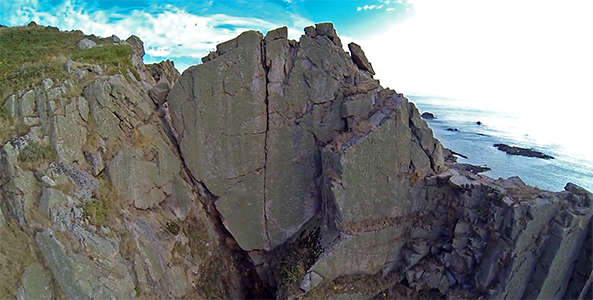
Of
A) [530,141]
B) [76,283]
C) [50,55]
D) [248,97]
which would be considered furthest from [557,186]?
[50,55]

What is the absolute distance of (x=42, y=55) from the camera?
751 inches

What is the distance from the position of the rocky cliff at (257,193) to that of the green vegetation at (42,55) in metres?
0.20

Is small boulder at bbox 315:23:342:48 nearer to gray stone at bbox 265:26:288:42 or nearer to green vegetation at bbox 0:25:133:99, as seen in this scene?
gray stone at bbox 265:26:288:42

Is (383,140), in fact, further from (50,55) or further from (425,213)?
(50,55)

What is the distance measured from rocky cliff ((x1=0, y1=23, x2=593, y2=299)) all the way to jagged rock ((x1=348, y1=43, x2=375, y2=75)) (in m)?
0.09

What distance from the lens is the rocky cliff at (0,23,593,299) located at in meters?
14.5

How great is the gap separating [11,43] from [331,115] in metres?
21.7

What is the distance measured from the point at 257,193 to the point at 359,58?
35.6 ft

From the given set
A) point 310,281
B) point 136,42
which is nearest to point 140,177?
point 310,281

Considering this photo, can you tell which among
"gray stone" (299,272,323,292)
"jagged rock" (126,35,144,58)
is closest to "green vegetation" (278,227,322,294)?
"gray stone" (299,272,323,292)

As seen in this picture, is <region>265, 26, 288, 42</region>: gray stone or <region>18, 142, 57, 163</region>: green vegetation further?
<region>265, 26, 288, 42</region>: gray stone

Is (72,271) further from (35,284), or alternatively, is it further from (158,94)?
(158,94)

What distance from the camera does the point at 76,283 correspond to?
13.3 metres

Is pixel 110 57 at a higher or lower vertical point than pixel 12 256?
higher
